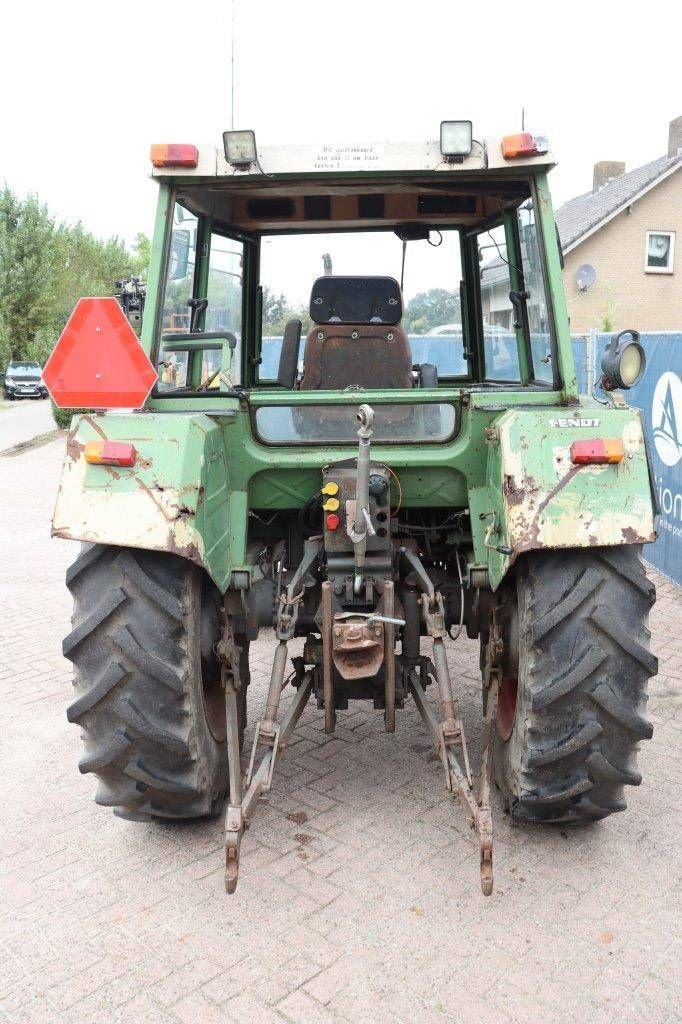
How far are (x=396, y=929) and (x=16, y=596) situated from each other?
535 cm

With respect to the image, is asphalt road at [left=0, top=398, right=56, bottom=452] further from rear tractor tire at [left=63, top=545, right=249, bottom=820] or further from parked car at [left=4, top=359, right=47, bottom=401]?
rear tractor tire at [left=63, top=545, right=249, bottom=820]

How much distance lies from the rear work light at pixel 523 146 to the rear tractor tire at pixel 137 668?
1.94 metres

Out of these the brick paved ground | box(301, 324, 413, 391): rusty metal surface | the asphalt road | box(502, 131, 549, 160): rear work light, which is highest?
box(502, 131, 549, 160): rear work light

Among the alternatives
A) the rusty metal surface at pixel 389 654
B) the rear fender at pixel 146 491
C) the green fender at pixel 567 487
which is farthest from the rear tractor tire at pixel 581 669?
the rear fender at pixel 146 491

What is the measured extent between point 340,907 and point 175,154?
9.21 feet

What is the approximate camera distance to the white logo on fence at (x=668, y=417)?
709cm

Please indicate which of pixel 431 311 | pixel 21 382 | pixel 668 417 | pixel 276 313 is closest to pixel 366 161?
pixel 431 311

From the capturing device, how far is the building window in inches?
1075

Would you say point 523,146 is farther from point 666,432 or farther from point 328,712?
point 666,432

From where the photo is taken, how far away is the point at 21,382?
35.7 m

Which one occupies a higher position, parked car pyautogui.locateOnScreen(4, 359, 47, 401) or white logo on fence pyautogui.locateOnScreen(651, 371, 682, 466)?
parked car pyautogui.locateOnScreen(4, 359, 47, 401)

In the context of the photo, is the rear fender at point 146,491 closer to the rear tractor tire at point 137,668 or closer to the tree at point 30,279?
the rear tractor tire at point 137,668

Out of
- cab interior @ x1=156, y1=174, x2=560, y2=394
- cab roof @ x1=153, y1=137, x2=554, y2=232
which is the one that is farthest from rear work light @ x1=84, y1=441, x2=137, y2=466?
cab roof @ x1=153, y1=137, x2=554, y2=232

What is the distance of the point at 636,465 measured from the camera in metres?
2.99
